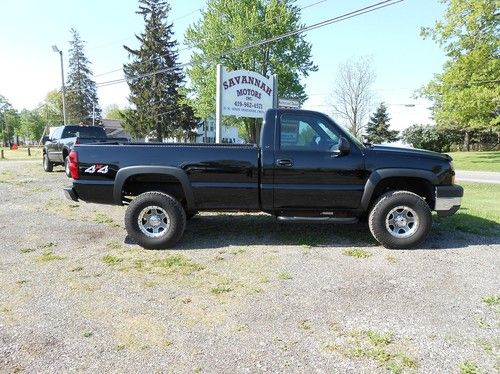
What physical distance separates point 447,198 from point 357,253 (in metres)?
1.47

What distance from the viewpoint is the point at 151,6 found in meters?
45.3

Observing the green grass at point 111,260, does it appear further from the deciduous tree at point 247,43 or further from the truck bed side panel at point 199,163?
the deciduous tree at point 247,43

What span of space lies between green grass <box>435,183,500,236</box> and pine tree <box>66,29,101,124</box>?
208 feet

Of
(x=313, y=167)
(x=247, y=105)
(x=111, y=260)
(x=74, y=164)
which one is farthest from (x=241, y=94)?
(x=111, y=260)

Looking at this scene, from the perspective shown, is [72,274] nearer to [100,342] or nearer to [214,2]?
[100,342]

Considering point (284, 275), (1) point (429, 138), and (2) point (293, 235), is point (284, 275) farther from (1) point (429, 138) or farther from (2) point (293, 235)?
(1) point (429, 138)

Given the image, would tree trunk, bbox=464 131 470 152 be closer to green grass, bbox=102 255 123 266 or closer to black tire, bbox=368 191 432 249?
black tire, bbox=368 191 432 249

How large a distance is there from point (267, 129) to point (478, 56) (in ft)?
68.3

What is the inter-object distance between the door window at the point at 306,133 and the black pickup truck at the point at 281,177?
1cm

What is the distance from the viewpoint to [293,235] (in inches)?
243

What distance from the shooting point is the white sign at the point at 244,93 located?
11922mm

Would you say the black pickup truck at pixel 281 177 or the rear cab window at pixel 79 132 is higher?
the rear cab window at pixel 79 132

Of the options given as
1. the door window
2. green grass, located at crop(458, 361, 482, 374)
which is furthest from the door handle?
green grass, located at crop(458, 361, 482, 374)

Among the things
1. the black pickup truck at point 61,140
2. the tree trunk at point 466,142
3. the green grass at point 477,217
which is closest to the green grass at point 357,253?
the green grass at point 477,217
